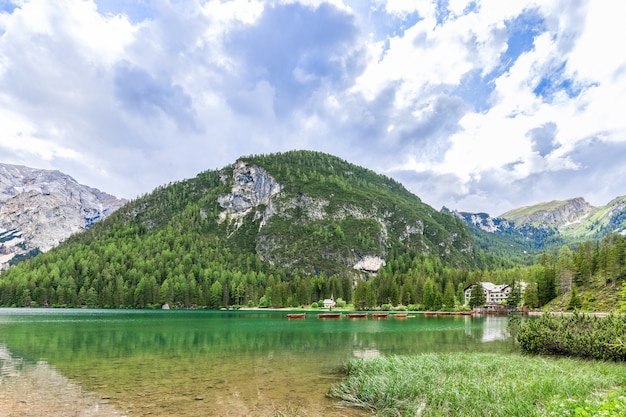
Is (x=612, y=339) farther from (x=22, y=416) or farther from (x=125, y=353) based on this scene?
(x=125, y=353)

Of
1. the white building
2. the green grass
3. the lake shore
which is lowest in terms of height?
the white building

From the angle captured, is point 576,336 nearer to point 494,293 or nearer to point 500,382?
point 500,382

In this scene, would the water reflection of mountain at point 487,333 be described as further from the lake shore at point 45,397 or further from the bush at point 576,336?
the lake shore at point 45,397

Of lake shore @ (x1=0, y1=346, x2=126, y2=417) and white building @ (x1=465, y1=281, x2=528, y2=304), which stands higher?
lake shore @ (x1=0, y1=346, x2=126, y2=417)

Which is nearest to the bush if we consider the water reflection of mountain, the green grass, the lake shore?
the green grass

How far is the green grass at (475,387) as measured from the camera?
52.2 feet

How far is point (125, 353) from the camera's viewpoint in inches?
1492

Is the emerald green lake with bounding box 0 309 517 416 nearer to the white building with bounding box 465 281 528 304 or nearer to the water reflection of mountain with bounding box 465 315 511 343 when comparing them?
the water reflection of mountain with bounding box 465 315 511 343

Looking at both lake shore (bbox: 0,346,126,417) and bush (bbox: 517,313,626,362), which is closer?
lake shore (bbox: 0,346,126,417)

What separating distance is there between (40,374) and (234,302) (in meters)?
177

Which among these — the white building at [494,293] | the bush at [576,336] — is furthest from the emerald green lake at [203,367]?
the white building at [494,293]

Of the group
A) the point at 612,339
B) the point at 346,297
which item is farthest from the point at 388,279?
the point at 612,339

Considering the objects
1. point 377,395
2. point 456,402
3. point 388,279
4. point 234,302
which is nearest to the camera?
point 456,402

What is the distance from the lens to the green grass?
52.2 feet
